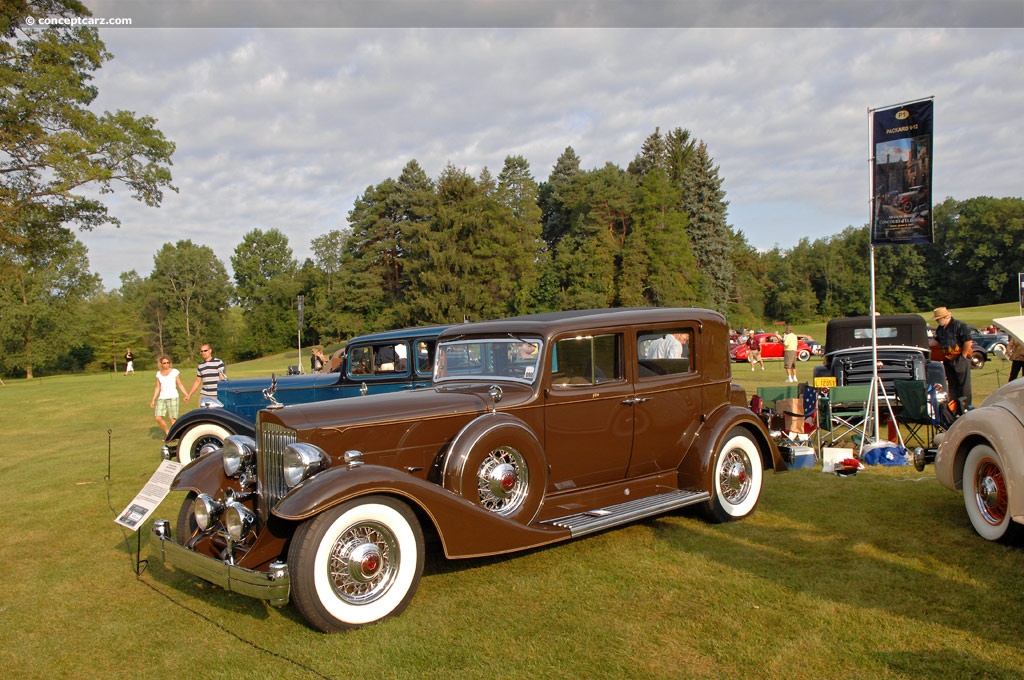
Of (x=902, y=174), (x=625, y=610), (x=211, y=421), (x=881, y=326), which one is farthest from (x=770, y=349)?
(x=625, y=610)

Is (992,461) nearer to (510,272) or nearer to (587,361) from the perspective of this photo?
(587,361)

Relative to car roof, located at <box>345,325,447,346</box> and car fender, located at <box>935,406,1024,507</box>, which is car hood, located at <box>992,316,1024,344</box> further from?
car roof, located at <box>345,325,447,346</box>

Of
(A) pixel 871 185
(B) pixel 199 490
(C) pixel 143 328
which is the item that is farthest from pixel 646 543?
(C) pixel 143 328

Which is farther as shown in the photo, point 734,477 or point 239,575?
point 734,477

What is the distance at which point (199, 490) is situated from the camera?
499cm

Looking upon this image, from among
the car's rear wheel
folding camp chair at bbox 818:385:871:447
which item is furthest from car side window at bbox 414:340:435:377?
folding camp chair at bbox 818:385:871:447

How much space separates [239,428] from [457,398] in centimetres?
533

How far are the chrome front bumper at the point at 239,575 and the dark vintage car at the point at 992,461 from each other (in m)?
4.59

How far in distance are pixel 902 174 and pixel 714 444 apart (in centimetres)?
497

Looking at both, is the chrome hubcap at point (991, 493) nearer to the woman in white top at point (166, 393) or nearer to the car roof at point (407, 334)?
the car roof at point (407, 334)

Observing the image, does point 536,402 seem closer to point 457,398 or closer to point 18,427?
point 457,398

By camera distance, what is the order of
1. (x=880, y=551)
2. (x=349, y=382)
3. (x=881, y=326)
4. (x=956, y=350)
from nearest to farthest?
(x=880, y=551), (x=349, y=382), (x=956, y=350), (x=881, y=326)

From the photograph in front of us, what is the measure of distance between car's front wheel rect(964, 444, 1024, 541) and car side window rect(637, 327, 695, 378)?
2.24 metres

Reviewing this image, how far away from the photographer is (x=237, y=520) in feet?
14.1
